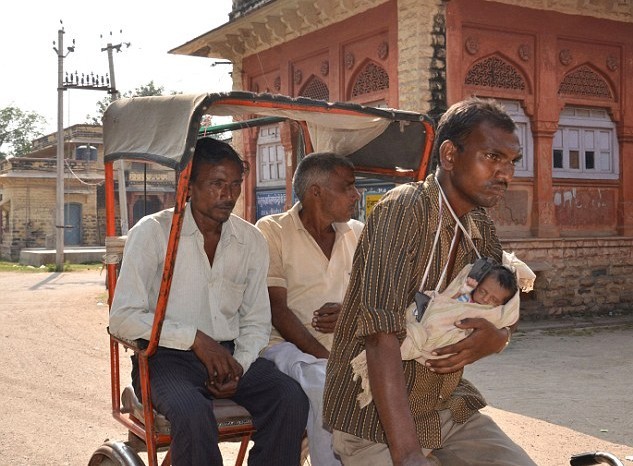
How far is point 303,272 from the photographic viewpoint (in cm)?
421

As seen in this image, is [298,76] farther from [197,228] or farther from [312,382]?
[312,382]

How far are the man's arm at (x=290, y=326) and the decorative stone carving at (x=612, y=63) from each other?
1100cm

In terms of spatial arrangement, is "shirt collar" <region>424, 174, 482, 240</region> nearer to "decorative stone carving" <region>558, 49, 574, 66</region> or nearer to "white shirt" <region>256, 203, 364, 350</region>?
"white shirt" <region>256, 203, 364, 350</region>

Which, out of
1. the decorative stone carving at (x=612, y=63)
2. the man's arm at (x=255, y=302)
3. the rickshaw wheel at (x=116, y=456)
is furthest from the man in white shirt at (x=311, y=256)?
the decorative stone carving at (x=612, y=63)

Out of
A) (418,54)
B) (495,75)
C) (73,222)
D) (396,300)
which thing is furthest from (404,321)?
(73,222)

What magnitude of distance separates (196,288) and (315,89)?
37.2 feet

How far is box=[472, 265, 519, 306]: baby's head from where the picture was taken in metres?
2.30

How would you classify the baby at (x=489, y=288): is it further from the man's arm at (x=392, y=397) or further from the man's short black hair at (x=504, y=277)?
the man's arm at (x=392, y=397)

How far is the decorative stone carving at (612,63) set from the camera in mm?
13586

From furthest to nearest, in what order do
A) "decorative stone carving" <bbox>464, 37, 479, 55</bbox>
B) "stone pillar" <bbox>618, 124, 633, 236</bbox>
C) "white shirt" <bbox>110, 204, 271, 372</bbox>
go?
"stone pillar" <bbox>618, 124, 633, 236</bbox>, "decorative stone carving" <bbox>464, 37, 479, 55</bbox>, "white shirt" <bbox>110, 204, 271, 372</bbox>

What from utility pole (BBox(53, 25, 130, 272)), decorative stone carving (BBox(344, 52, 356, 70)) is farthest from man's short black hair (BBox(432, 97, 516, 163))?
utility pole (BBox(53, 25, 130, 272))

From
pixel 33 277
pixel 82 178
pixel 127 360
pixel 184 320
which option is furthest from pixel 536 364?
pixel 82 178

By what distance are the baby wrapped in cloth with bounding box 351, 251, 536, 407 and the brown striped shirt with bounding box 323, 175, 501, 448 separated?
0.04 metres

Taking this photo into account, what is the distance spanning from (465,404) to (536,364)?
7.38 metres
